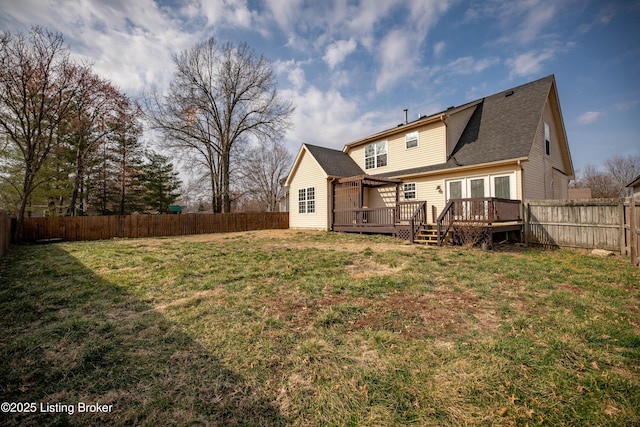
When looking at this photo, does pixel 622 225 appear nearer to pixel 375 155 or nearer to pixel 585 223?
pixel 585 223

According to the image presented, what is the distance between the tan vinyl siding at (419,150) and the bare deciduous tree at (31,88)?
61.5 ft

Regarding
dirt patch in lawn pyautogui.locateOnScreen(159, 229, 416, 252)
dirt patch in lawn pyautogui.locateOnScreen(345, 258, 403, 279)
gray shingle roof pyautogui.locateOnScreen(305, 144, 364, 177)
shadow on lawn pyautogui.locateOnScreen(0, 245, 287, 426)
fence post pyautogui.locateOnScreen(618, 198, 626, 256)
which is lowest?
shadow on lawn pyautogui.locateOnScreen(0, 245, 287, 426)

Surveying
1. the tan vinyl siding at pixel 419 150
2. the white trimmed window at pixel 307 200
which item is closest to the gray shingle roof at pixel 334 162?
the tan vinyl siding at pixel 419 150

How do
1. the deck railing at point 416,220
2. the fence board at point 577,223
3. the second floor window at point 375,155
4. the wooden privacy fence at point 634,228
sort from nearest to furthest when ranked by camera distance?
the wooden privacy fence at point 634,228
the fence board at point 577,223
the deck railing at point 416,220
the second floor window at point 375,155

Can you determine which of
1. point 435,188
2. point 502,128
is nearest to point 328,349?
point 435,188

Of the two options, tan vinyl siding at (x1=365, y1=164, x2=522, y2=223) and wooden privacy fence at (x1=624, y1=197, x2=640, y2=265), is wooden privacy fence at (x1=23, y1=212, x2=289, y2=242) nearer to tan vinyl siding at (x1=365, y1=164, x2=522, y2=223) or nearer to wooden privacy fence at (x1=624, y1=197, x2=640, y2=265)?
tan vinyl siding at (x1=365, y1=164, x2=522, y2=223)

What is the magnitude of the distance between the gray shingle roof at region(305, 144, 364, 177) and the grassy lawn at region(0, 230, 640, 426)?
11.2m

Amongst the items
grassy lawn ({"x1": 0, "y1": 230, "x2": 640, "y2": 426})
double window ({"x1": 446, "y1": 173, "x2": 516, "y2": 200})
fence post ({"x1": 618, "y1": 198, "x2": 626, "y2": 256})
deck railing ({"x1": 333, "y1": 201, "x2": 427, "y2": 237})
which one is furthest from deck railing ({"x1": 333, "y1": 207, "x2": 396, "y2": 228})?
grassy lawn ({"x1": 0, "y1": 230, "x2": 640, "y2": 426})

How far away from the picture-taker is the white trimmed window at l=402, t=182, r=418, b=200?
14289 millimetres

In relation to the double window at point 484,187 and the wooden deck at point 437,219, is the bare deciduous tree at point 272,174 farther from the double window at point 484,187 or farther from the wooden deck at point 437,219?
the double window at point 484,187

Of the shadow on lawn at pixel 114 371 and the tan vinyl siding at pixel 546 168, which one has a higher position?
the tan vinyl siding at pixel 546 168

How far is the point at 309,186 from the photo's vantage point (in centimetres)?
1692

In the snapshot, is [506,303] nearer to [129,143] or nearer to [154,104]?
[154,104]

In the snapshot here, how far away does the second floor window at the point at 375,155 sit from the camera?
53.8 ft
